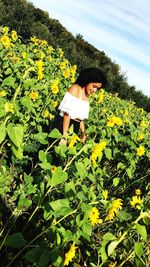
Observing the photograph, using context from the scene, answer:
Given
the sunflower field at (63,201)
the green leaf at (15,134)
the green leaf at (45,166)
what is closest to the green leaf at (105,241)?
the sunflower field at (63,201)

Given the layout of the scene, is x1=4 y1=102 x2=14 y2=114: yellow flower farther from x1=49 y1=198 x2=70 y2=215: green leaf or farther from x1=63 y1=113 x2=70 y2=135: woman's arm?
x1=63 y1=113 x2=70 y2=135: woman's arm

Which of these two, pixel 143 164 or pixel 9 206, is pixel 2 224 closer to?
pixel 9 206

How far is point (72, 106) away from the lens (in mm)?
4039

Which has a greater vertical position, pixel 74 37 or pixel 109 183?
pixel 74 37

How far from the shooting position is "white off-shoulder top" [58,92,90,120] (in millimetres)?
4027

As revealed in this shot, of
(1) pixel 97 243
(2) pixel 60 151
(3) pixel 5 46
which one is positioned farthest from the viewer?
(3) pixel 5 46

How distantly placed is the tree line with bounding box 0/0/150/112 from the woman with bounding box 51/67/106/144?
6449mm

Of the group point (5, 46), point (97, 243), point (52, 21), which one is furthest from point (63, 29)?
point (97, 243)

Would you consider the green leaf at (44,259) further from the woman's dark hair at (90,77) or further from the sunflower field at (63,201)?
the woman's dark hair at (90,77)

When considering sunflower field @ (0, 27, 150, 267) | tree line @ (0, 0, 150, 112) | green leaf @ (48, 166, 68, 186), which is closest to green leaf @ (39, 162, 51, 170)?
sunflower field @ (0, 27, 150, 267)

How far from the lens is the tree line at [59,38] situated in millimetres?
18141

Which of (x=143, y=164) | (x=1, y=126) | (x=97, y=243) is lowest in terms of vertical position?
(x=97, y=243)

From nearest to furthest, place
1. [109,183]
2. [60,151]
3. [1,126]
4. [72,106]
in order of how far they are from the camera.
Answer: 1. [1,126]
2. [60,151]
3. [72,106]
4. [109,183]

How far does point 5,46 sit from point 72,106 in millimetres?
1109
